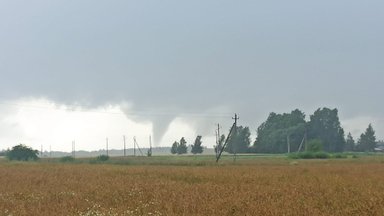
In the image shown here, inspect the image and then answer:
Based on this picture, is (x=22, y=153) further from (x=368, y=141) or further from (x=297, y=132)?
(x=368, y=141)

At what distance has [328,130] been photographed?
168625 mm

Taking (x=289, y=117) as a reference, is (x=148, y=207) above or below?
below

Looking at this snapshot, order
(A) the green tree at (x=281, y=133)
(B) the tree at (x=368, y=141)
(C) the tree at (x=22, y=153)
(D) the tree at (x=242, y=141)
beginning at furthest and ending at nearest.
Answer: (B) the tree at (x=368, y=141) < (D) the tree at (x=242, y=141) < (A) the green tree at (x=281, y=133) < (C) the tree at (x=22, y=153)

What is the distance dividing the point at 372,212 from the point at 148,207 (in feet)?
21.4

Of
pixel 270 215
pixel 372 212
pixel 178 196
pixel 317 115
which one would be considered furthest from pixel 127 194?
pixel 317 115

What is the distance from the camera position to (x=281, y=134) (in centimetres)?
16262

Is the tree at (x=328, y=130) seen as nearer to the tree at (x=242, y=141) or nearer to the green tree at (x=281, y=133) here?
the green tree at (x=281, y=133)

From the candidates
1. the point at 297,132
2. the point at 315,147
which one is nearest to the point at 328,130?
the point at 297,132

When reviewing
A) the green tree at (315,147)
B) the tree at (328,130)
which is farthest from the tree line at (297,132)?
the green tree at (315,147)

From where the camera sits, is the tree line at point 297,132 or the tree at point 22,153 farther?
the tree line at point 297,132

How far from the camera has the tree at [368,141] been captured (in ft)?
629

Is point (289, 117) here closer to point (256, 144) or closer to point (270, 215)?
point (256, 144)

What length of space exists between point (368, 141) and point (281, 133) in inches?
1977

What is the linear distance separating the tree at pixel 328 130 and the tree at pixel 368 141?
92.3 ft
